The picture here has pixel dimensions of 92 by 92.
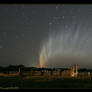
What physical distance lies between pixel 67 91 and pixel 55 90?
0.16 meters

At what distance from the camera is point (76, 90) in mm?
1656

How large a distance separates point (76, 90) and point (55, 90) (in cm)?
28
